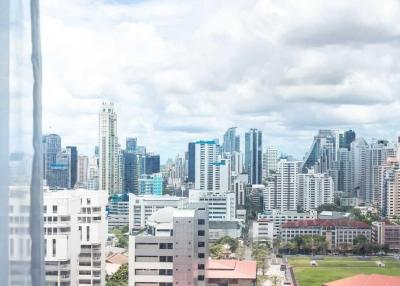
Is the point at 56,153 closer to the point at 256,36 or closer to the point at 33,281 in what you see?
the point at 256,36

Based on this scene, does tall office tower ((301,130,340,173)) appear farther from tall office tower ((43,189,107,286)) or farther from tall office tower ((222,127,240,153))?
tall office tower ((43,189,107,286))

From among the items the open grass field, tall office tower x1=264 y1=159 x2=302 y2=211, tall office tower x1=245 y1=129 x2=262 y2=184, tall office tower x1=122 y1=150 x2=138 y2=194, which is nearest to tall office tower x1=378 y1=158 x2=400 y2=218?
the open grass field

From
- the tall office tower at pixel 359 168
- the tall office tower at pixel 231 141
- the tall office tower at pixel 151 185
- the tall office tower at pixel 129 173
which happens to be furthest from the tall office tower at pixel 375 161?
the tall office tower at pixel 129 173

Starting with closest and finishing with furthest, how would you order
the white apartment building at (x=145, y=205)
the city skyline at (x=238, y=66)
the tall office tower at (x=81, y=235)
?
the tall office tower at (x=81, y=235)
the city skyline at (x=238, y=66)
the white apartment building at (x=145, y=205)

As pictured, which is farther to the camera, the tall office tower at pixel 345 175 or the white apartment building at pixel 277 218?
the white apartment building at pixel 277 218

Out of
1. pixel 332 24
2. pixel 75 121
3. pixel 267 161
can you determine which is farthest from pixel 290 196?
pixel 75 121

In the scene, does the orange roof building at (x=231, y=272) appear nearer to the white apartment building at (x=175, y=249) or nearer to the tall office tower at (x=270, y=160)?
the white apartment building at (x=175, y=249)
